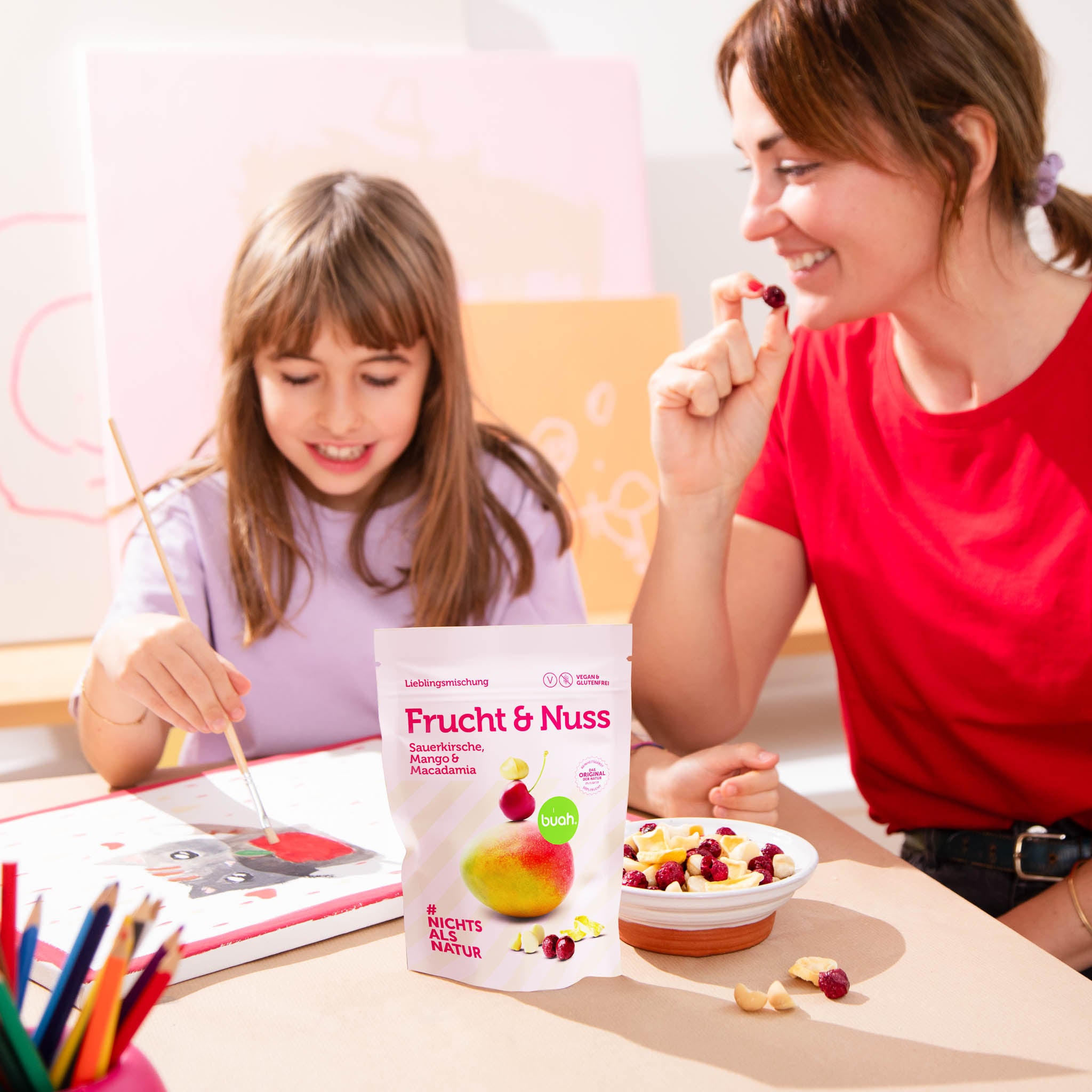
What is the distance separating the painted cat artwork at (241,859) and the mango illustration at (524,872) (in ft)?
0.61

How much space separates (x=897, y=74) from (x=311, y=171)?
1485 mm

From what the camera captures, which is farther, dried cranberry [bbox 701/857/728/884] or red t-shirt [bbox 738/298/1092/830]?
Answer: red t-shirt [bbox 738/298/1092/830]

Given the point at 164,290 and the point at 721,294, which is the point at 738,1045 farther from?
the point at 164,290

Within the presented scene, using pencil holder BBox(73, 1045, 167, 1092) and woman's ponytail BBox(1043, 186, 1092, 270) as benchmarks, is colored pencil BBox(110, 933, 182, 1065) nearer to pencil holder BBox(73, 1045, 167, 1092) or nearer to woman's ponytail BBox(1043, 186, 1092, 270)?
pencil holder BBox(73, 1045, 167, 1092)

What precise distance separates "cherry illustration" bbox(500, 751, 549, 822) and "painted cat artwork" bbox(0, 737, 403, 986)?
155 mm

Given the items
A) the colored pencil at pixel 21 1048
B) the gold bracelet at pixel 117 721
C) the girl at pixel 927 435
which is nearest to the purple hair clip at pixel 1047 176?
the girl at pixel 927 435

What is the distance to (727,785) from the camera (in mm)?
745

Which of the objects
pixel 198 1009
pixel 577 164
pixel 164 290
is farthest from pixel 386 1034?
pixel 577 164

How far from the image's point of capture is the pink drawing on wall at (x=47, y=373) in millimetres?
2082

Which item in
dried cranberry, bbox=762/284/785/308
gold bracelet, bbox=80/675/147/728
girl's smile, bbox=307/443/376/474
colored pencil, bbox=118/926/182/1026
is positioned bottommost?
gold bracelet, bbox=80/675/147/728

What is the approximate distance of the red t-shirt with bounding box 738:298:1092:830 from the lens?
98cm

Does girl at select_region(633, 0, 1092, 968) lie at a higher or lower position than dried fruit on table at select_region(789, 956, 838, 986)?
higher

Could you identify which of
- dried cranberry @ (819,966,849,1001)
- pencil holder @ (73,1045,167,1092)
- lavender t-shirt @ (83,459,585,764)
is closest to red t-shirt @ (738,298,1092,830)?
lavender t-shirt @ (83,459,585,764)

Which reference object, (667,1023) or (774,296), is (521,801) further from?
(774,296)
